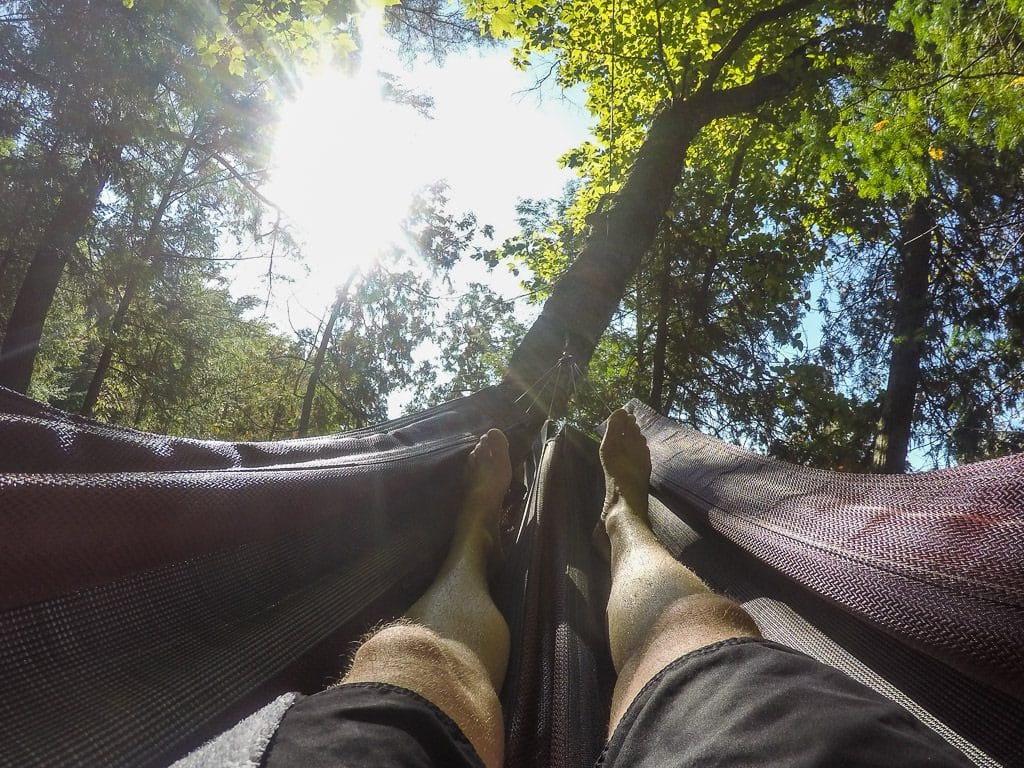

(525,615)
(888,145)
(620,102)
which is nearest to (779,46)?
(620,102)

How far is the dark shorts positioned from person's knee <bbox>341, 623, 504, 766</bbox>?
0.06m

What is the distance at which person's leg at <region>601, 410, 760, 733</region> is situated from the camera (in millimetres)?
886

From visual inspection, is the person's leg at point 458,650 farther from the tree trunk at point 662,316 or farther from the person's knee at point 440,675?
the tree trunk at point 662,316

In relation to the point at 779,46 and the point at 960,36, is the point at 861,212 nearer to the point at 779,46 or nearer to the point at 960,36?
the point at 779,46

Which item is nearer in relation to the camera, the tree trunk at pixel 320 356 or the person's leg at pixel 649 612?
the person's leg at pixel 649 612

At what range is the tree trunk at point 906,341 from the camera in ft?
16.2

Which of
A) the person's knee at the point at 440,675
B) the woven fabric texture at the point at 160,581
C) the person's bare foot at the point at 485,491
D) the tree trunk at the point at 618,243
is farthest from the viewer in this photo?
the tree trunk at the point at 618,243

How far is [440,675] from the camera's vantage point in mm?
876

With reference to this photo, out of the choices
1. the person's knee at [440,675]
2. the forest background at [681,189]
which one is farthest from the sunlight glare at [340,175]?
the person's knee at [440,675]

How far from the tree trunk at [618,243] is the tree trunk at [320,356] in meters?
7.26

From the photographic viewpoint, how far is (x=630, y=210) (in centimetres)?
299

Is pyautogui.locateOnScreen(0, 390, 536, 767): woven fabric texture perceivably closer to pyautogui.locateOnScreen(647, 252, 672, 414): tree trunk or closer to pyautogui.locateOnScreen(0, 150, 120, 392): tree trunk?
pyautogui.locateOnScreen(647, 252, 672, 414): tree trunk

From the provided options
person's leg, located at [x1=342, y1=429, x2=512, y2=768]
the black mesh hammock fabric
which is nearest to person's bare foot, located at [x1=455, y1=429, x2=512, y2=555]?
person's leg, located at [x1=342, y1=429, x2=512, y2=768]

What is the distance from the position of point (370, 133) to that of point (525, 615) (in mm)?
7690
